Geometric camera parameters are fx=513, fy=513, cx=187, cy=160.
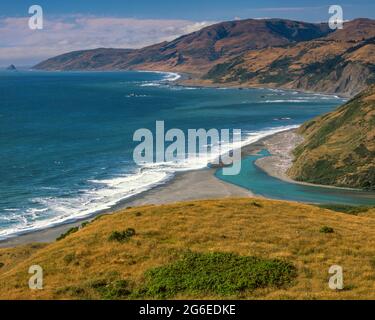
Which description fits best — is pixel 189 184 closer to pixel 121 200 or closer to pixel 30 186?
pixel 121 200

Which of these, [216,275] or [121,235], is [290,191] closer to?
[121,235]

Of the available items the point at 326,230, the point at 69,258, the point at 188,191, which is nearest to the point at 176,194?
the point at 188,191

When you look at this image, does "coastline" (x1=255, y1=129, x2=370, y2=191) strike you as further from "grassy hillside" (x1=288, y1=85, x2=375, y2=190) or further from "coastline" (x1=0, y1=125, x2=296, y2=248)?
"coastline" (x1=0, y1=125, x2=296, y2=248)

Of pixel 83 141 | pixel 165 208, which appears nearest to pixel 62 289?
pixel 165 208

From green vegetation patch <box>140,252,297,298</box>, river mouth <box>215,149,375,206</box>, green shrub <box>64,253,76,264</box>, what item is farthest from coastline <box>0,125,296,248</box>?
green vegetation patch <box>140,252,297,298</box>

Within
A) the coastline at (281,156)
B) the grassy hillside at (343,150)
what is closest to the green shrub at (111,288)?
the coastline at (281,156)

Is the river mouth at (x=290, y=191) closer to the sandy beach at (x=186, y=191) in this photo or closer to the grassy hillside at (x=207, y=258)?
the sandy beach at (x=186, y=191)
